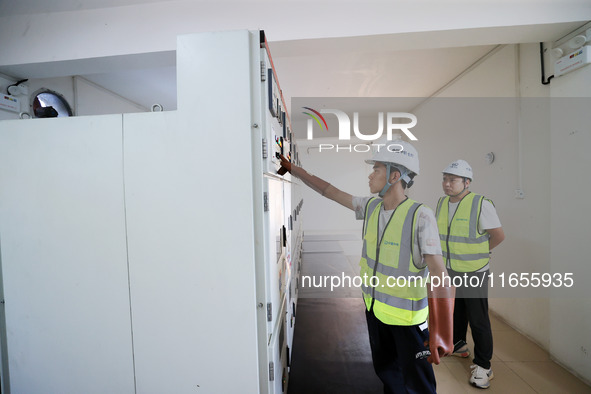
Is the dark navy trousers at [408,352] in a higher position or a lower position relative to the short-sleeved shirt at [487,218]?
lower

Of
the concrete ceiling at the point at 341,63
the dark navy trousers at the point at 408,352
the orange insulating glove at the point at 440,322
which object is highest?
the concrete ceiling at the point at 341,63

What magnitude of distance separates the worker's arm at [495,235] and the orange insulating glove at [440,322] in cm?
119

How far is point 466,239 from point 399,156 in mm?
1352

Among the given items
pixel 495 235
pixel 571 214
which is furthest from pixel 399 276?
pixel 571 214

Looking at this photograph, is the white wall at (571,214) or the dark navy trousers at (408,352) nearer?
the dark navy trousers at (408,352)

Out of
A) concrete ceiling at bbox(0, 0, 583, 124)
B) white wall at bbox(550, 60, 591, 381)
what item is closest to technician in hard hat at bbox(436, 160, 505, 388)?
white wall at bbox(550, 60, 591, 381)

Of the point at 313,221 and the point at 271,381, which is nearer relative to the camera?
the point at 271,381

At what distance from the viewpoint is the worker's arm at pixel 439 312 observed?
155 centimetres

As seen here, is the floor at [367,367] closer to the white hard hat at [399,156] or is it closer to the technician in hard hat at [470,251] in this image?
the technician in hard hat at [470,251]

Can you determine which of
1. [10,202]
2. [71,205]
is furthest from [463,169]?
[10,202]

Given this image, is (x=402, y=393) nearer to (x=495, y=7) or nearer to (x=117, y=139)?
(x=117, y=139)

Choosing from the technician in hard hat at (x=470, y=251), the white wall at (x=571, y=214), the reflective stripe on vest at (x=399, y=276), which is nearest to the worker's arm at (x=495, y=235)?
the technician in hard hat at (x=470, y=251)

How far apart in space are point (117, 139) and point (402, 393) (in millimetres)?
2424

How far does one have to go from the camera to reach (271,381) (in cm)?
137
